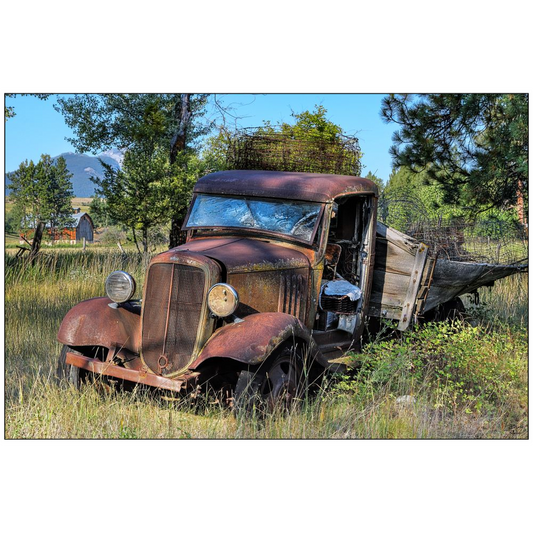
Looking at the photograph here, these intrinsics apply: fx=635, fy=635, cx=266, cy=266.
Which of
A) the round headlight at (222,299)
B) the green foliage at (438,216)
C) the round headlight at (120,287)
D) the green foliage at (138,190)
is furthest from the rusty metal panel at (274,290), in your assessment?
the green foliage at (138,190)

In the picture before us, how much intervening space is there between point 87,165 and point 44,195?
4.92 ft

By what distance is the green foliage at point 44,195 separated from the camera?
38.8 ft

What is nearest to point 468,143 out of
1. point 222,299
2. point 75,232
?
point 222,299

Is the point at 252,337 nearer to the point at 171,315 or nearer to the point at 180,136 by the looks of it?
the point at 171,315

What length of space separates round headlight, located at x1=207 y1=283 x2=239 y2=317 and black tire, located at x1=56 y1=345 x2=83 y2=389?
145 centimetres

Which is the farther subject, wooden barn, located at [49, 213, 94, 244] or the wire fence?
wooden barn, located at [49, 213, 94, 244]

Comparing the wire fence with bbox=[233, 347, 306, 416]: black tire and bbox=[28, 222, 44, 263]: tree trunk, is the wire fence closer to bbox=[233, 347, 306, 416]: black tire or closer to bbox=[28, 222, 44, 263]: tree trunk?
bbox=[233, 347, 306, 416]: black tire

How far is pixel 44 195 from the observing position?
12906 millimetres

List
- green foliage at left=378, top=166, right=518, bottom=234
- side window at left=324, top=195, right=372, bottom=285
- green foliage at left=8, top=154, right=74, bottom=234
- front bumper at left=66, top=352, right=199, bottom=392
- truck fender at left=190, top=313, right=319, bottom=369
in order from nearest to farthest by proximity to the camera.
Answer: truck fender at left=190, top=313, right=319, bottom=369
front bumper at left=66, top=352, right=199, bottom=392
side window at left=324, top=195, right=372, bottom=285
green foliage at left=378, top=166, right=518, bottom=234
green foliage at left=8, top=154, right=74, bottom=234

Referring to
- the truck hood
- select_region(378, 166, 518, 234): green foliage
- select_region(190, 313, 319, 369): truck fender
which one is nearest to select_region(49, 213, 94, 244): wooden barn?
select_region(378, 166, 518, 234): green foliage

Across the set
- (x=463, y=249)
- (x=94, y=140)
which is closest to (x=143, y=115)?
(x=94, y=140)

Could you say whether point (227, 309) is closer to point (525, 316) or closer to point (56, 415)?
point (56, 415)

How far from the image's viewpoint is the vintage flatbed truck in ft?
16.3

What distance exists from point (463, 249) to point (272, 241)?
3.59 meters
